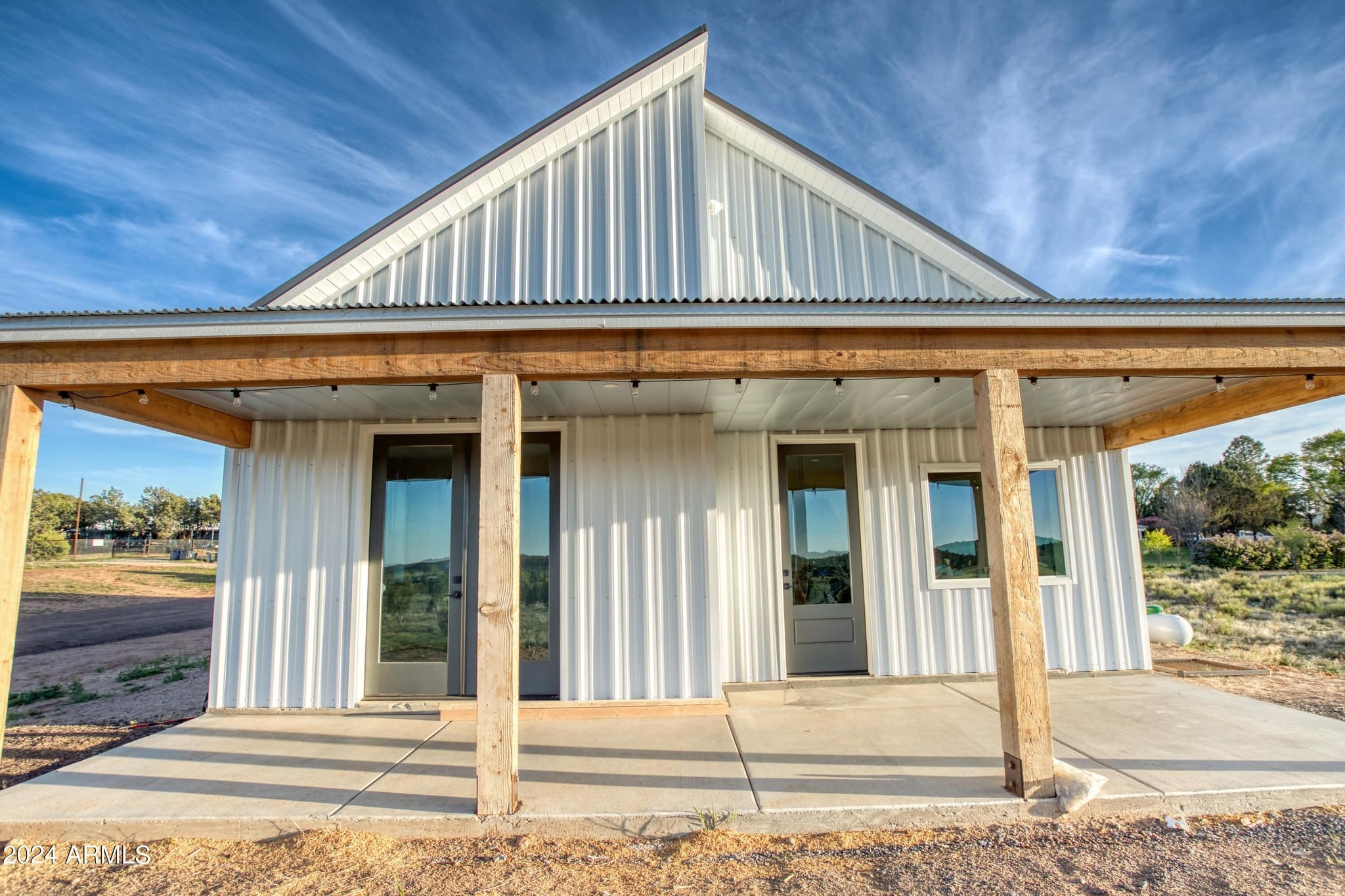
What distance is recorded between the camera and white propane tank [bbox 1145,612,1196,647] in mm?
8898

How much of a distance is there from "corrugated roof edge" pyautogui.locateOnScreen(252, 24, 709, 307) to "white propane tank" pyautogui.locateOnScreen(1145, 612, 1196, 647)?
939 cm

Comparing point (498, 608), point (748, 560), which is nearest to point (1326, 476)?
point (748, 560)

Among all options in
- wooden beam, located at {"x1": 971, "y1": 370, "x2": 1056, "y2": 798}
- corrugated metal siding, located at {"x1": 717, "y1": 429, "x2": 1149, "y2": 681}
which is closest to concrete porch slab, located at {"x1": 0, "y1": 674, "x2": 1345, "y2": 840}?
wooden beam, located at {"x1": 971, "y1": 370, "x2": 1056, "y2": 798}

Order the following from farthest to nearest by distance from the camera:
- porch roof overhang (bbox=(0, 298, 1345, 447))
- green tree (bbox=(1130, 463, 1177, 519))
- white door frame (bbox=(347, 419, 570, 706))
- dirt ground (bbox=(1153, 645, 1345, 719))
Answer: green tree (bbox=(1130, 463, 1177, 519)), white door frame (bbox=(347, 419, 570, 706)), dirt ground (bbox=(1153, 645, 1345, 719)), porch roof overhang (bbox=(0, 298, 1345, 447))

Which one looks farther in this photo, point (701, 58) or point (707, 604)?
point (701, 58)

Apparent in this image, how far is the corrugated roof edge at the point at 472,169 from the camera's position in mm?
6176

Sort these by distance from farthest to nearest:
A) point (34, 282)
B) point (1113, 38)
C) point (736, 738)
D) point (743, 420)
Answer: point (34, 282), point (1113, 38), point (743, 420), point (736, 738)

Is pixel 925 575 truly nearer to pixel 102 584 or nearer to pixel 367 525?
pixel 367 525

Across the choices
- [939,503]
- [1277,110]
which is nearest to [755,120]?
[939,503]

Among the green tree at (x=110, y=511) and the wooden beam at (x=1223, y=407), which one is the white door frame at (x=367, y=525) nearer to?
the wooden beam at (x=1223, y=407)

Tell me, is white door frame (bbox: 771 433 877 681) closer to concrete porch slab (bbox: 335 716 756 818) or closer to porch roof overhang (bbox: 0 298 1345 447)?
concrete porch slab (bbox: 335 716 756 818)

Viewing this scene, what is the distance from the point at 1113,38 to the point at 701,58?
535 centimetres

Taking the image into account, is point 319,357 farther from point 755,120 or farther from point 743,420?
point 755,120

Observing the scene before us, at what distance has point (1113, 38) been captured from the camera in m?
8.05
